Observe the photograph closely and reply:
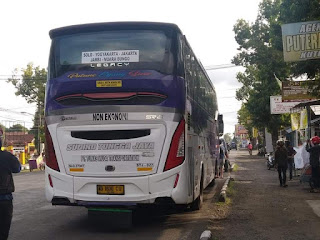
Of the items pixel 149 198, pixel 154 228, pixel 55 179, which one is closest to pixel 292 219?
pixel 154 228

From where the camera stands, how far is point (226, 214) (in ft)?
32.3

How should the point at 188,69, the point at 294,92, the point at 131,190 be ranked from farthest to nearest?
the point at 294,92 < the point at 188,69 < the point at 131,190

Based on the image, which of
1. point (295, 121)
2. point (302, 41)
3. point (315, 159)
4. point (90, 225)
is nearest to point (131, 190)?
point (90, 225)

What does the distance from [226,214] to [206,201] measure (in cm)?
252

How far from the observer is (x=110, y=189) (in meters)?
7.48

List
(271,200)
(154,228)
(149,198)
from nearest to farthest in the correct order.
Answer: (149,198) < (154,228) < (271,200)

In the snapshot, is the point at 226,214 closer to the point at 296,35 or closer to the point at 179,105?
the point at 179,105

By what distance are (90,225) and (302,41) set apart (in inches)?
272

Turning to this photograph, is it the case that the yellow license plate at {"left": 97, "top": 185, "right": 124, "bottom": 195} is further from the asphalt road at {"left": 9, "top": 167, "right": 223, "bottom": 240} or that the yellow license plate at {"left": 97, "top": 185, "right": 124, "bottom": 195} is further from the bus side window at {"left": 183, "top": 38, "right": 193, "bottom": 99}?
the bus side window at {"left": 183, "top": 38, "right": 193, "bottom": 99}

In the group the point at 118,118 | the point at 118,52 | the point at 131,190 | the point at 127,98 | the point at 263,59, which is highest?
the point at 263,59

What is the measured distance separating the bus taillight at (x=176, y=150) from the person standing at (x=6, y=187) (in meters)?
2.70

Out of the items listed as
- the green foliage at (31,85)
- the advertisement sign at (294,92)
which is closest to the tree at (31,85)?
the green foliage at (31,85)

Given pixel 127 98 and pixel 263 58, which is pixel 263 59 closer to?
pixel 263 58

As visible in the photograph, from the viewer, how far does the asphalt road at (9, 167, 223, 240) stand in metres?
7.79
